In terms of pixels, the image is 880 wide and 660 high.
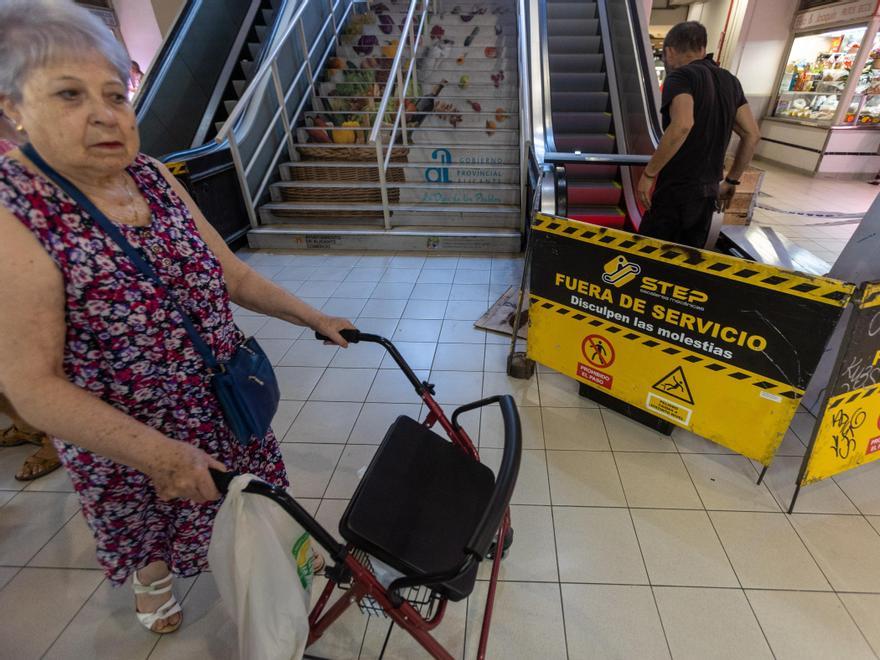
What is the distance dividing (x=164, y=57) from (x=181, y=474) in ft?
17.7

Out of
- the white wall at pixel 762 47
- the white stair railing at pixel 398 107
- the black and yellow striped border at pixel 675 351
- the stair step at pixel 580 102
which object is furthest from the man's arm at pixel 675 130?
the white wall at pixel 762 47

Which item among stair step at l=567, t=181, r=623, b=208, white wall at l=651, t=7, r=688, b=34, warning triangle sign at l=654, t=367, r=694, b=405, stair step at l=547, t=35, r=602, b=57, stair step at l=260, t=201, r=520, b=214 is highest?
white wall at l=651, t=7, r=688, b=34

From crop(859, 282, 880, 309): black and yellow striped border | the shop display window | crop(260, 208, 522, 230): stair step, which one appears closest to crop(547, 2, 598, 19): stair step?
crop(260, 208, 522, 230): stair step

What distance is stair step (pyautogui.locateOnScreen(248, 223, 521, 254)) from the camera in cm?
440

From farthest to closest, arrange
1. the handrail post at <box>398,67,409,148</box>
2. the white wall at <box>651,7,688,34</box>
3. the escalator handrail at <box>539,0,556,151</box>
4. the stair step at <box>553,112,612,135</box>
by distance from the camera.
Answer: the white wall at <box>651,7,688,34</box> → the stair step at <box>553,112,612,135</box> → the handrail post at <box>398,67,409,148</box> → the escalator handrail at <box>539,0,556,151</box>

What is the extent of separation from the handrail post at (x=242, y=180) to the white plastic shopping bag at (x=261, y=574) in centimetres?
415

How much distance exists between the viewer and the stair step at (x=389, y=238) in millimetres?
Answer: 4402

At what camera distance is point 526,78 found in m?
4.32

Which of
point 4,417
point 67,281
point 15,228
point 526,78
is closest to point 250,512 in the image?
point 67,281

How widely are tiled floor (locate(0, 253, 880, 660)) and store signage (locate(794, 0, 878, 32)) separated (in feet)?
27.0

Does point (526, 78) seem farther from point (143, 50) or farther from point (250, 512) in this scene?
point (143, 50)

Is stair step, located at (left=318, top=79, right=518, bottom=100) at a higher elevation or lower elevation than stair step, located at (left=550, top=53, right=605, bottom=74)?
lower

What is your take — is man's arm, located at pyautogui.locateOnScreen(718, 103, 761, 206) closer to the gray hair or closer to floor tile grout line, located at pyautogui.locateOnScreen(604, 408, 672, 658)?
floor tile grout line, located at pyautogui.locateOnScreen(604, 408, 672, 658)

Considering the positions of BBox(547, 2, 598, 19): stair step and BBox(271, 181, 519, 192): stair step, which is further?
BBox(547, 2, 598, 19): stair step
